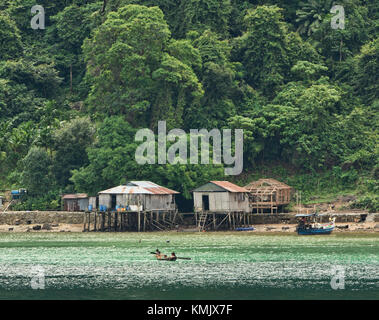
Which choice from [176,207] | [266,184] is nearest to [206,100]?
[266,184]

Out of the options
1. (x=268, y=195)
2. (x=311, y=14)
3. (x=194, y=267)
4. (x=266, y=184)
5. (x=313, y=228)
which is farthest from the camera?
(x=311, y=14)

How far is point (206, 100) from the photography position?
2864 inches

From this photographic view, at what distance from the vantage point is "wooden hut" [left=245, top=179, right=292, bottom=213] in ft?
210

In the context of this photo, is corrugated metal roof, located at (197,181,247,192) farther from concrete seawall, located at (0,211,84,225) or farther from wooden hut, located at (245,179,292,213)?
concrete seawall, located at (0,211,84,225)

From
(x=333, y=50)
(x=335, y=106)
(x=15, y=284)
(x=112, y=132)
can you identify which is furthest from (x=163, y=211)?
(x=15, y=284)

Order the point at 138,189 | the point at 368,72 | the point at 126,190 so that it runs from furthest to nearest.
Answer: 1. the point at 368,72
2. the point at 126,190
3. the point at 138,189

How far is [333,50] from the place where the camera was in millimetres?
76375

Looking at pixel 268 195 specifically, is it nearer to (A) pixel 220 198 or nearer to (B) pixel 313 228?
(A) pixel 220 198

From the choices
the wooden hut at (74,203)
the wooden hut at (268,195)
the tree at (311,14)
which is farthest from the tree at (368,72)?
the wooden hut at (74,203)

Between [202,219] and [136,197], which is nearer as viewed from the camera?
[136,197]

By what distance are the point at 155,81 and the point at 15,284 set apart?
121 ft

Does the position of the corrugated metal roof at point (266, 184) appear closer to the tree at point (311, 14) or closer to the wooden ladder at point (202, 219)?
the wooden ladder at point (202, 219)

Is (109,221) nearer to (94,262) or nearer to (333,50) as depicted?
(94,262)

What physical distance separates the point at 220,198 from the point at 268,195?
13.1ft
